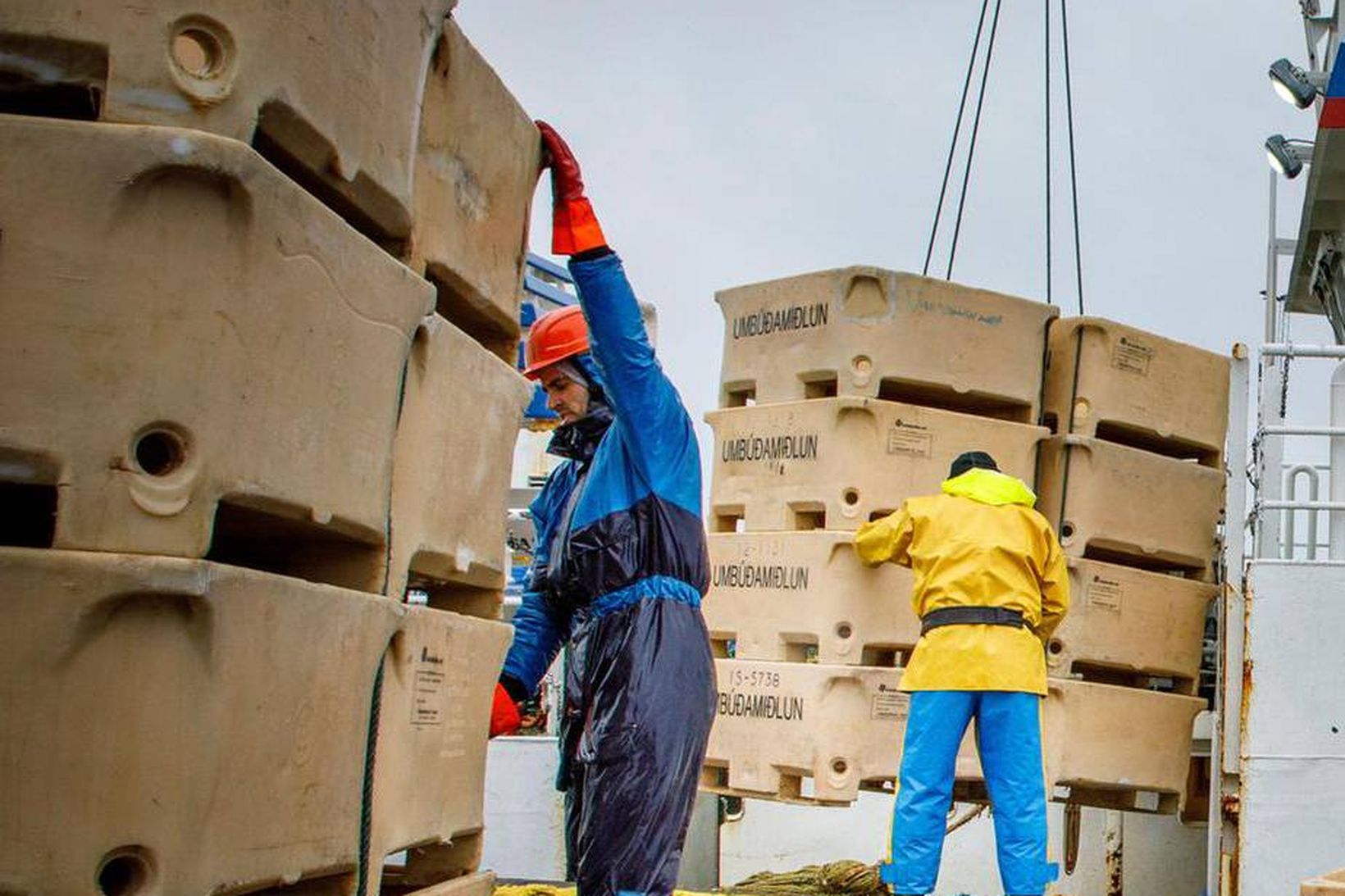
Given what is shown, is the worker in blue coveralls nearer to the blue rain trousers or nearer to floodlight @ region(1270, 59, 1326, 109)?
the blue rain trousers

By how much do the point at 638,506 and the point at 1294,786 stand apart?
11.8ft

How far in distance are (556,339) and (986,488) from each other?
8.98ft

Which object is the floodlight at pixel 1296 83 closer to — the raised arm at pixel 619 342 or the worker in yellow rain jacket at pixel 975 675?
the worker in yellow rain jacket at pixel 975 675

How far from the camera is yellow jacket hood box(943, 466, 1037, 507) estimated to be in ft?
22.4

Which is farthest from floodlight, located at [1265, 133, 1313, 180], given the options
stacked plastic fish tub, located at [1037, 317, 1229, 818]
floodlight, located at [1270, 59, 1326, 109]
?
stacked plastic fish tub, located at [1037, 317, 1229, 818]

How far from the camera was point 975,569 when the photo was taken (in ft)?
22.1

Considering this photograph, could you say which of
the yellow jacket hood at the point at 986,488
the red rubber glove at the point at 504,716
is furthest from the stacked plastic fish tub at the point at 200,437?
the yellow jacket hood at the point at 986,488

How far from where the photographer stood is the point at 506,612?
498 inches

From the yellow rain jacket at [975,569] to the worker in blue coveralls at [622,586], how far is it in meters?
2.45

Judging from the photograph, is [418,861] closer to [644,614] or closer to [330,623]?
[644,614]

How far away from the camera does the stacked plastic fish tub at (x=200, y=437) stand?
8.08ft

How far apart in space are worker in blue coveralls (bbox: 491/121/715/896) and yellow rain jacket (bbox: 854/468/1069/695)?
2.45 meters

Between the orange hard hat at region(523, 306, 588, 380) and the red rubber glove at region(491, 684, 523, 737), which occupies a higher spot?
the orange hard hat at region(523, 306, 588, 380)

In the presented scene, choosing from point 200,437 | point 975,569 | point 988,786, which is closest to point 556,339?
point 200,437
